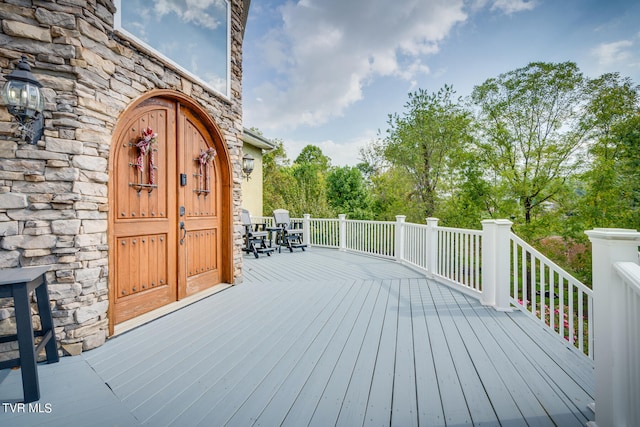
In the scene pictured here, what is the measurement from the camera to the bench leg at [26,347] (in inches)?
65.9

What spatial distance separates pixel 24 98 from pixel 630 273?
11.8ft

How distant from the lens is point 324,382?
1.85 meters

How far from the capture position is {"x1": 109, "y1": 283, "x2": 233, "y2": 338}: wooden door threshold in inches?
106

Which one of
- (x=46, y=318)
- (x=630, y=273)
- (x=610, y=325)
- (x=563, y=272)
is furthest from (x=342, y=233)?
(x=630, y=273)

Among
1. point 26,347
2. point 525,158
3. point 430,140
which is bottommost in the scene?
point 26,347

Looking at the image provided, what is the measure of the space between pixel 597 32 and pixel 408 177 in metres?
6.60

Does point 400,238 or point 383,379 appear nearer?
point 383,379

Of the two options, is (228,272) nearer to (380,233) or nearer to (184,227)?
(184,227)

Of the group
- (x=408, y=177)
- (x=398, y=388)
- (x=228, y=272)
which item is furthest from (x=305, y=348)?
(x=408, y=177)

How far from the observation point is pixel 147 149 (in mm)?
3000

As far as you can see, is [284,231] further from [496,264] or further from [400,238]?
[496,264]

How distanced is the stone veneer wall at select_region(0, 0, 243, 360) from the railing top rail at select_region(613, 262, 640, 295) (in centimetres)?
345

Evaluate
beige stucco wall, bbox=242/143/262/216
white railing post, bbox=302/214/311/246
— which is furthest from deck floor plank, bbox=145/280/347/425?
beige stucco wall, bbox=242/143/262/216

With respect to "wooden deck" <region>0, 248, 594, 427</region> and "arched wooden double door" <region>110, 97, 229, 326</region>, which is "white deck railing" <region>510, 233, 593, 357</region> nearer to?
"wooden deck" <region>0, 248, 594, 427</region>
